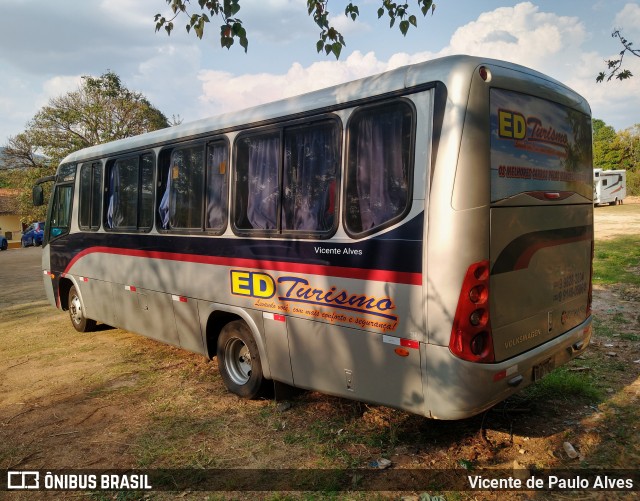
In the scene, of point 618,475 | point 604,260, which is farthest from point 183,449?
point 604,260

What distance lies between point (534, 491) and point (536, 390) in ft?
6.06

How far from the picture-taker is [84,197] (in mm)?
7961

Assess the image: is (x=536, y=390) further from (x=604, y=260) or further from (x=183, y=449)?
(x=604, y=260)

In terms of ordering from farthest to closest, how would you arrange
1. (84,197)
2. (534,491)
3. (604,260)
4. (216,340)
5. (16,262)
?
1. (16,262)
2. (604,260)
3. (84,197)
4. (216,340)
5. (534,491)

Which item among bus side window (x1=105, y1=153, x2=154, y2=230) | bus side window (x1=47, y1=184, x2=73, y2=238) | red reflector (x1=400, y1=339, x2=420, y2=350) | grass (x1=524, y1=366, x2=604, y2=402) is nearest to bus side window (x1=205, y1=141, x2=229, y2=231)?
bus side window (x1=105, y1=153, x2=154, y2=230)

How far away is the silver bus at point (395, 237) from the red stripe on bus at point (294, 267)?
0.06 ft

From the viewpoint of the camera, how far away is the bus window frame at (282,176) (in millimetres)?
4281

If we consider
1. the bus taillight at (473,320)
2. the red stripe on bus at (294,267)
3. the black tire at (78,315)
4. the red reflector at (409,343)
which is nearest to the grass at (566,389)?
the bus taillight at (473,320)

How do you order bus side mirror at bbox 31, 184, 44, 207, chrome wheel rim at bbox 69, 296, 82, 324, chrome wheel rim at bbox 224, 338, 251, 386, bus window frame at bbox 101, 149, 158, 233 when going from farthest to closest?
bus side mirror at bbox 31, 184, 44, 207, chrome wheel rim at bbox 69, 296, 82, 324, bus window frame at bbox 101, 149, 158, 233, chrome wheel rim at bbox 224, 338, 251, 386

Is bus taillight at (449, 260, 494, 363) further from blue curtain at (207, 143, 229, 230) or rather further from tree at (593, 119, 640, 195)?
tree at (593, 119, 640, 195)

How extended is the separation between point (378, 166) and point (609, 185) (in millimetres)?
44197

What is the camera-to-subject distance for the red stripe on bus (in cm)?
377

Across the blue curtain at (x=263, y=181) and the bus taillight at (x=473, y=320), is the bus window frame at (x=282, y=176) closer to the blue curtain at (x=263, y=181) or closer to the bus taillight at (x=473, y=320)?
the blue curtain at (x=263, y=181)

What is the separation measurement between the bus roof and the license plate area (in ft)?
7.76
